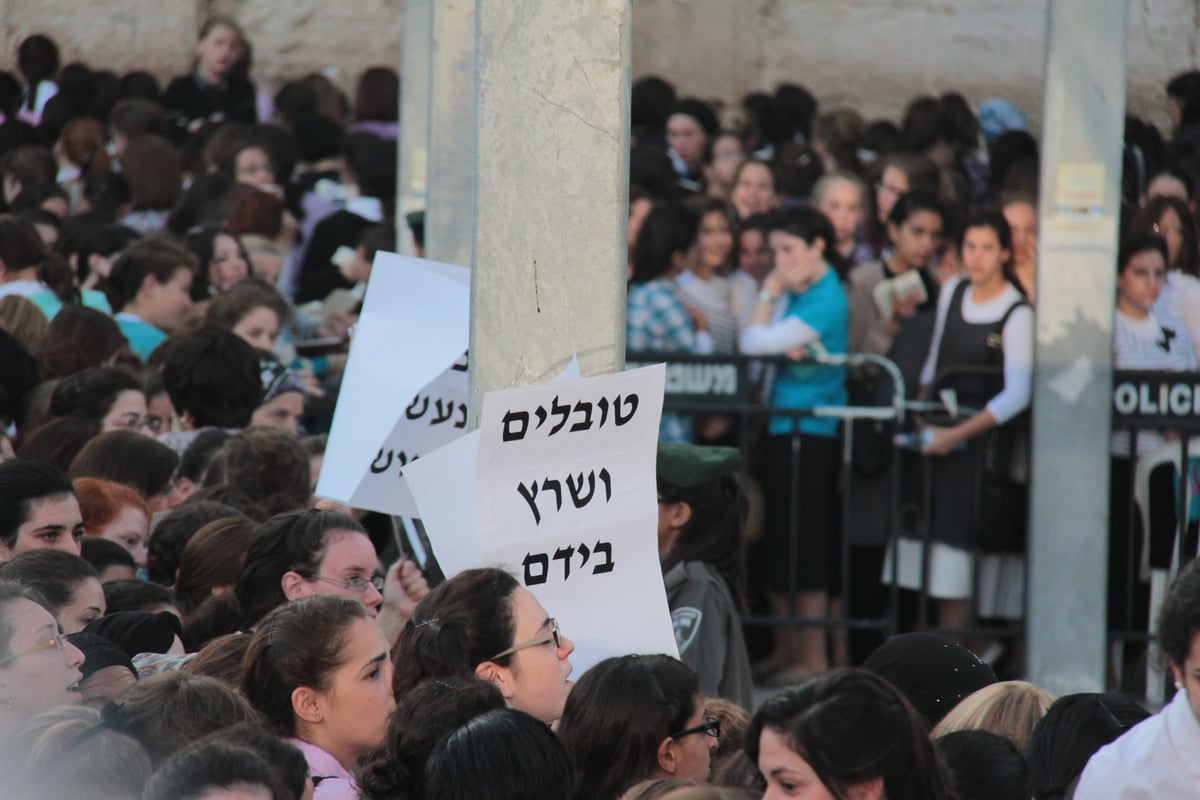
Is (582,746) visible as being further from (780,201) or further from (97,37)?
(97,37)

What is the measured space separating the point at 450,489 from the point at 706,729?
82cm

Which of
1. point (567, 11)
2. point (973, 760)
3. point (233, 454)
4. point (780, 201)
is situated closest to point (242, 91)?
point (780, 201)

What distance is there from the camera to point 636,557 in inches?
164

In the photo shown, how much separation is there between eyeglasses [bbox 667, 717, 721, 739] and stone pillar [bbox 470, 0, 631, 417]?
2.82ft

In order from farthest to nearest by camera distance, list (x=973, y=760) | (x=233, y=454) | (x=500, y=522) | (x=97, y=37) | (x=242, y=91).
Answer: (x=97, y=37), (x=242, y=91), (x=233, y=454), (x=500, y=522), (x=973, y=760)

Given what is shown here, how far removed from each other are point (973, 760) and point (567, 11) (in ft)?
5.89

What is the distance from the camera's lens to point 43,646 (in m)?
3.67

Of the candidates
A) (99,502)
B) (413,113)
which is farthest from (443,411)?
(413,113)

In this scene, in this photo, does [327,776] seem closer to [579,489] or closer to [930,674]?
[579,489]

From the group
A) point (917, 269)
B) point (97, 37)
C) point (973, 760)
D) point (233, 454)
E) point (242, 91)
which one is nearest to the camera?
point (973, 760)

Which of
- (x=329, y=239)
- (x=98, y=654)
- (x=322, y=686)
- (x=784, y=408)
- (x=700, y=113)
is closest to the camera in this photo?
(x=322, y=686)

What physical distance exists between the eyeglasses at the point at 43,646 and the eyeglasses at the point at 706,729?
1.17 meters

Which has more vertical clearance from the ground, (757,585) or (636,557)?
(636,557)

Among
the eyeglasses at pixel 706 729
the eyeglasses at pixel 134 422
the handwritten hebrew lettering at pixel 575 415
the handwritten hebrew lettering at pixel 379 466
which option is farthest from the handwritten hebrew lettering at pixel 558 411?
the eyeglasses at pixel 134 422
